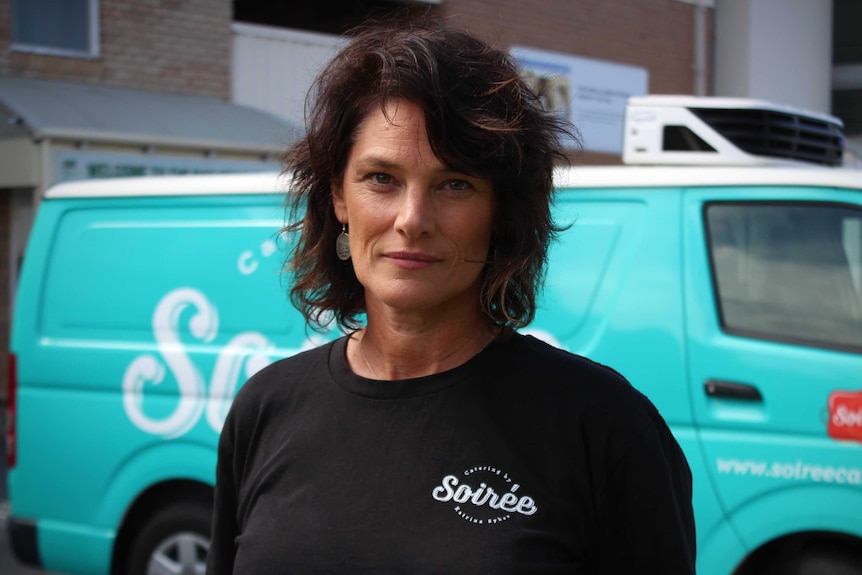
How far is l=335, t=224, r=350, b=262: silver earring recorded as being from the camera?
1.88 metres

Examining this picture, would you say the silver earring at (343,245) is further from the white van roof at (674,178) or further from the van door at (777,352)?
the van door at (777,352)

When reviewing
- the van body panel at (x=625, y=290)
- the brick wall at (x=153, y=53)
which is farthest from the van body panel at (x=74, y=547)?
the brick wall at (x=153, y=53)

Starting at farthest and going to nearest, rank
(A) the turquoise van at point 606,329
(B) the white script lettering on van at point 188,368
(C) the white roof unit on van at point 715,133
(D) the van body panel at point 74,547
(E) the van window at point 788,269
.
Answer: (D) the van body panel at point 74,547 → (B) the white script lettering on van at point 188,368 → (C) the white roof unit on van at point 715,133 → (E) the van window at point 788,269 → (A) the turquoise van at point 606,329

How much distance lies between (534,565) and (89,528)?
3.50m

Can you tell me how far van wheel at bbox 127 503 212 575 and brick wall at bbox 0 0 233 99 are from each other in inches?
250

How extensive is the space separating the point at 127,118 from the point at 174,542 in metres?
5.78

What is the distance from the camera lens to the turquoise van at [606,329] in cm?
350

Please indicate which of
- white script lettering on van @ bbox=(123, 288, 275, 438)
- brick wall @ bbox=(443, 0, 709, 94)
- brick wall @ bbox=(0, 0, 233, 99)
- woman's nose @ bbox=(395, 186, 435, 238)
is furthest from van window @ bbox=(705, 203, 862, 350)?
brick wall @ bbox=(443, 0, 709, 94)

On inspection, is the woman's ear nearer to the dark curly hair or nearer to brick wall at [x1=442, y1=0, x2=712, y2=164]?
the dark curly hair

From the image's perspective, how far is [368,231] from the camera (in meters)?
1.69

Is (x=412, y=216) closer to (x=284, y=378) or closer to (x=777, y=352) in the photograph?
(x=284, y=378)

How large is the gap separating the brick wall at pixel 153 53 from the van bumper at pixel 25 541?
5928mm

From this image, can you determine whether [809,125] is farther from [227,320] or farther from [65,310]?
[65,310]

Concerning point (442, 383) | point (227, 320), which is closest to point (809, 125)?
point (227, 320)
